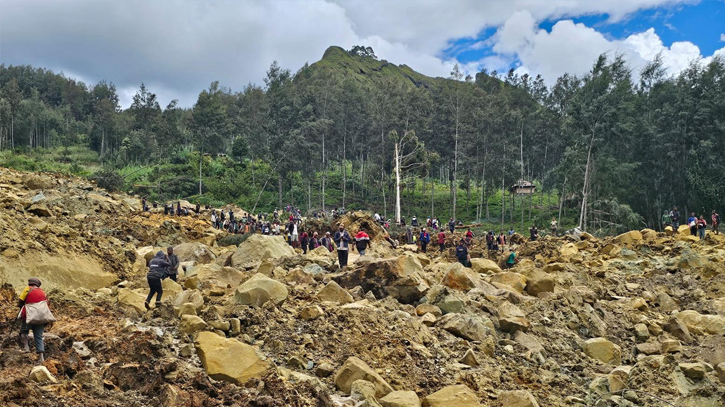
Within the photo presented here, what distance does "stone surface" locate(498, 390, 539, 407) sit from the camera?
6.18 meters

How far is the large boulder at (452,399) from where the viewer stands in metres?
5.80

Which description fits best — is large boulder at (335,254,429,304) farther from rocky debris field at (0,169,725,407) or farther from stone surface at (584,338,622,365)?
stone surface at (584,338,622,365)

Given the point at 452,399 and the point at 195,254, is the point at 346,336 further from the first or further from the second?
the point at 195,254

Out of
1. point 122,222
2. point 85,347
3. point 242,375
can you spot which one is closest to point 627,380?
point 242,375

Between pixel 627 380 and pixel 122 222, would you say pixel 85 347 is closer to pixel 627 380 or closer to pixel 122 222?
pixel 627 380

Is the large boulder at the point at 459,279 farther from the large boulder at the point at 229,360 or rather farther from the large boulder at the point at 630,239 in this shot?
the large boulder at the point at 630,239

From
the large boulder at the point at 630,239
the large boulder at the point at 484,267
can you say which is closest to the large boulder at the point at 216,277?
the large boulder at the point at 484,267

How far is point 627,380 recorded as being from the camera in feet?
24.7

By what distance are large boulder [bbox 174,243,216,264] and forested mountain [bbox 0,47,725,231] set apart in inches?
822

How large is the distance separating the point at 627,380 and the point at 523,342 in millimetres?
1718

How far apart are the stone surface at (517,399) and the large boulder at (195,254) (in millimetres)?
11411

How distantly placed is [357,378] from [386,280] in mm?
4395

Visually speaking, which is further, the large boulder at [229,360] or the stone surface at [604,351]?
the stone surface at [604,351]

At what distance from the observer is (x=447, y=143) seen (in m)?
50.7
